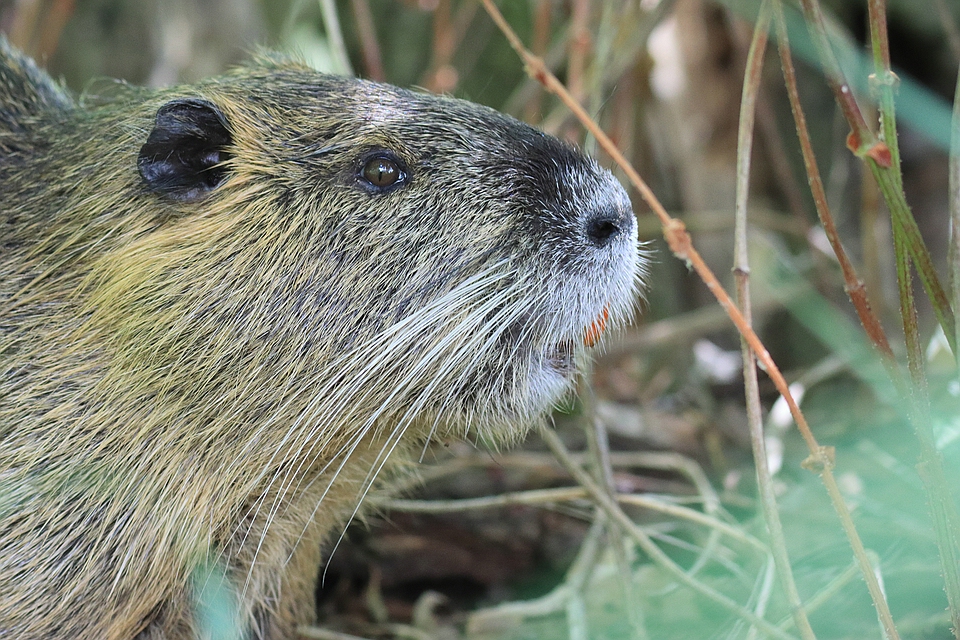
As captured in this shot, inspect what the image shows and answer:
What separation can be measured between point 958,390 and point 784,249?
2.92 meters

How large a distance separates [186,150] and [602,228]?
37.6 inches

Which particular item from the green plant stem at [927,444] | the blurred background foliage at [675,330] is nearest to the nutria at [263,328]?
the green plant stem at [927,444]

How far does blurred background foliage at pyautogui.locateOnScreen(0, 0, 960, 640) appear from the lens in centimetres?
286

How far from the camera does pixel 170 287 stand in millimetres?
2225

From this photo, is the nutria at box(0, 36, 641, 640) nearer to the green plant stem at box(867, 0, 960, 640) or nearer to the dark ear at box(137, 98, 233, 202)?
the dark ear at box(137, 98, 233, 202)

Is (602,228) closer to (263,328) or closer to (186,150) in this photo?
(263,328)

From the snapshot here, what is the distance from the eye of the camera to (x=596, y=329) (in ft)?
7.32

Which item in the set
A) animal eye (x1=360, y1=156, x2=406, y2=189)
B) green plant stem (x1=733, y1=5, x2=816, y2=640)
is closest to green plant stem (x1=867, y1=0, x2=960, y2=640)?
green plant stem (x1=733, y1=5, x2=816, y2=640)

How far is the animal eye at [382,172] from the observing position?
7.26 ft

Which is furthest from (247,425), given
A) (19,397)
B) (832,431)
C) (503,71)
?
(503,71)

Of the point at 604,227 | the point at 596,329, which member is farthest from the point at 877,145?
the point at 596,329

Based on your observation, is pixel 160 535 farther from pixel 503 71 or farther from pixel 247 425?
pixel 503 71

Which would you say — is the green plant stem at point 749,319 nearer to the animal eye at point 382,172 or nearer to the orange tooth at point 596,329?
the orange tooth at point 596,329

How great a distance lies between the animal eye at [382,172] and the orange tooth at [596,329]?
535 mm
